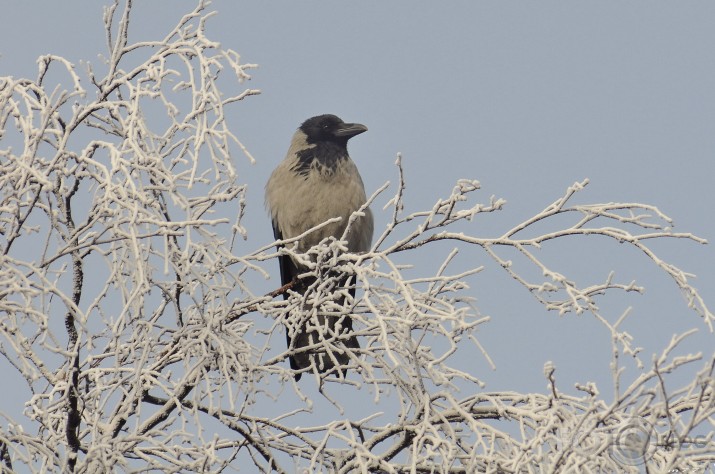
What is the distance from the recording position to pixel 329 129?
788 centimetres

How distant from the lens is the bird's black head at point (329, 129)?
778cm

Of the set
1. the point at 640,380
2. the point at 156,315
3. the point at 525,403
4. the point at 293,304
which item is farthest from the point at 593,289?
the point at 156,315

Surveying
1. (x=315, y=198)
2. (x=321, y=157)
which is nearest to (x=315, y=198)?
→ (x=315, y=198)

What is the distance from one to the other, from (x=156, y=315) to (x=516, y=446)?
165 centimetres

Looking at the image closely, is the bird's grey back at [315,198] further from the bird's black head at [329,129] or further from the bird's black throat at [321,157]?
the bird's black head at [329,129]

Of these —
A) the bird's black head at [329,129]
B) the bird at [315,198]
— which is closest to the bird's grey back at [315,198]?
the bird at [315,198]

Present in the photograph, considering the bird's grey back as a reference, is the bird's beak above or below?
above

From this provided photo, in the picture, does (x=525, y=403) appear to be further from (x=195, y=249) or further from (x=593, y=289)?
(x=195, y=249)

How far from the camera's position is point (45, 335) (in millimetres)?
3250

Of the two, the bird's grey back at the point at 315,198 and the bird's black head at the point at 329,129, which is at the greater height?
the bird's black head at the point at 329,129

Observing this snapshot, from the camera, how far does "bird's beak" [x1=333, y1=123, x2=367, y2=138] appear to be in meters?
7.78

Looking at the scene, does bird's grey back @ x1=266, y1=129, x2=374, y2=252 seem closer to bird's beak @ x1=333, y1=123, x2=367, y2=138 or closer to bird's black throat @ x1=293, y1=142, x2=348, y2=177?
bird's black throat @ x1=293, y1=142, x2=348, y2=177

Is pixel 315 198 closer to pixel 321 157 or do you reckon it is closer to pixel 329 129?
pixel 321 157

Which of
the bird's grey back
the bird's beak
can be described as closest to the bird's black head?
the bird's beak
